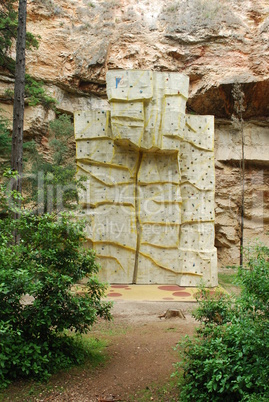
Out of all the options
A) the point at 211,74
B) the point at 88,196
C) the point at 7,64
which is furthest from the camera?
the point at 211,74

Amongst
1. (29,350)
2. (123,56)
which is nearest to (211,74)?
(123,56)

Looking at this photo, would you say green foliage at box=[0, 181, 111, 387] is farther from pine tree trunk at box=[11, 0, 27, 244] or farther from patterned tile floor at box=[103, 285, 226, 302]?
pine tree trunk at box=[11, 0, 27, 244]

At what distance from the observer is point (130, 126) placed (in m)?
8.59

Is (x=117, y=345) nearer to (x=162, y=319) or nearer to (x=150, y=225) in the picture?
(x=162, y=319)

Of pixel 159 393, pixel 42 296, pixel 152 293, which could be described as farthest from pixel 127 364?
pixel 152 293

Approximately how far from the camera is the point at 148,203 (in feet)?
30.9

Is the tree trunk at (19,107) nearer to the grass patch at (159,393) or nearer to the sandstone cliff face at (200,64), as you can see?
the sandstone cliff face at (200,64)

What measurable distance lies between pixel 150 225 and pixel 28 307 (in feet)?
18.6

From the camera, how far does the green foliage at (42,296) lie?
3.71 m

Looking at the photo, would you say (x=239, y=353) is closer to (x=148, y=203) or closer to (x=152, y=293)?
(x=152, y=293)

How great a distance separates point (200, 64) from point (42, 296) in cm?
1292

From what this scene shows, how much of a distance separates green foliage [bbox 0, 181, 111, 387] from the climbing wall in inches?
183

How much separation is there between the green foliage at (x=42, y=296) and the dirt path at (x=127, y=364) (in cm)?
27

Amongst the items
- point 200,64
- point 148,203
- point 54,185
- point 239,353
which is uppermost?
point 200,64
